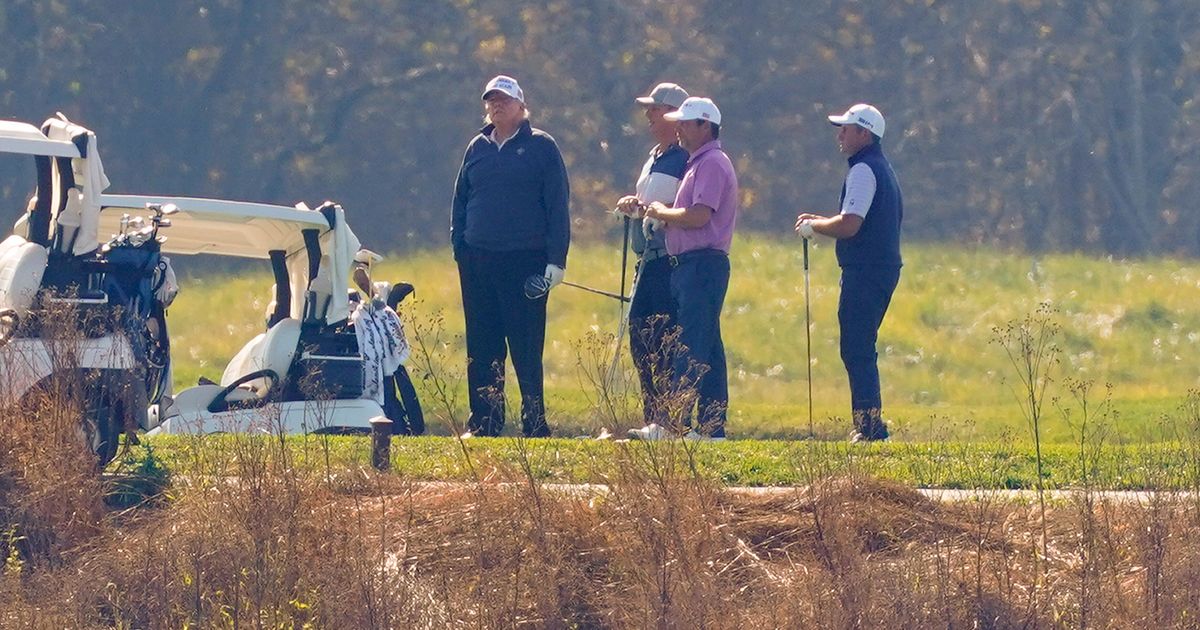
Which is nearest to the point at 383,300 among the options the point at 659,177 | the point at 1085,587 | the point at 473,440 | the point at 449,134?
the point at 659,177

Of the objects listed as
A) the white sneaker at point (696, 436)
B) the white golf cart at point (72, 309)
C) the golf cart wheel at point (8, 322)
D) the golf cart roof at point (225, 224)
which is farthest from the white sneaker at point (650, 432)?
the golf cart roof at point (225, 224)

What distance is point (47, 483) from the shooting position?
8.32 meters

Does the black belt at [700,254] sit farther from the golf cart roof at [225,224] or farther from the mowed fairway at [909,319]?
the mowed fairway at [909,319]

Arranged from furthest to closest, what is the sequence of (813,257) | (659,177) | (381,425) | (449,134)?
(449,134) < (813,257) < (659,177) < (381,425)

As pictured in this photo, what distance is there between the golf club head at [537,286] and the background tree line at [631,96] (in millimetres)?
14605

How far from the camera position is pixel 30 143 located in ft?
31.2

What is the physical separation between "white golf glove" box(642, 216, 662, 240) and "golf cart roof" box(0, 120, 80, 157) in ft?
10.9

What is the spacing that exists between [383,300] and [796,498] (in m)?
4.73

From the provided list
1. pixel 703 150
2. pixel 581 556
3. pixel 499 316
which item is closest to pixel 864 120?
pixel 703 150

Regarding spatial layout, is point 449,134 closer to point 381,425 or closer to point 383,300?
point 383,300

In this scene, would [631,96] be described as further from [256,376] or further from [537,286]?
Result: [256,376]

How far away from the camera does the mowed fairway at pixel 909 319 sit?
20.9 m

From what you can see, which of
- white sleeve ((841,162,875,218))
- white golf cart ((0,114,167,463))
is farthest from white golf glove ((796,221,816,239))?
white golf cart ((0,114,167,463))

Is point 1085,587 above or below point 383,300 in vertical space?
below
